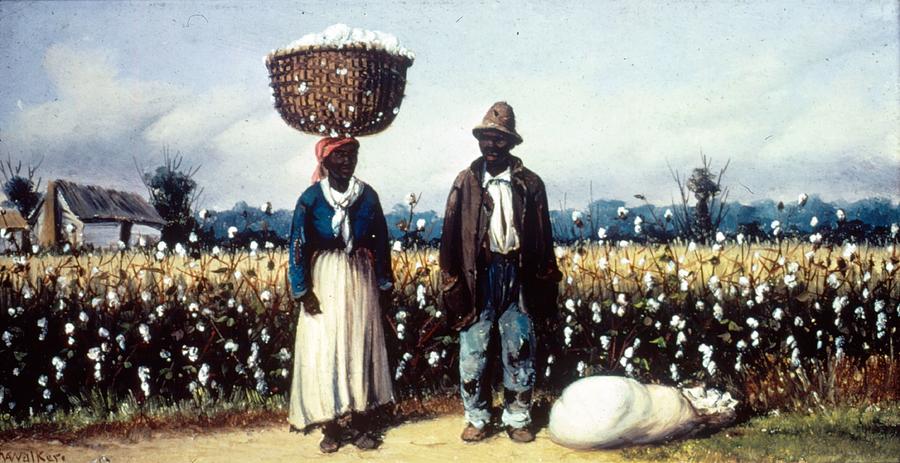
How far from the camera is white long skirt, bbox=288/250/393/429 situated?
4.91 meters

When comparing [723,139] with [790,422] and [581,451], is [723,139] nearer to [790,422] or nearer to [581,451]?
[790,422]

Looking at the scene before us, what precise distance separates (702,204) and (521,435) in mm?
2655

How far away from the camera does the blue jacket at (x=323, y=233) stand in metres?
4.86

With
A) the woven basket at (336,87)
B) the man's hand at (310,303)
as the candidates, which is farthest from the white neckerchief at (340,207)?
the woven basket at (336,87)

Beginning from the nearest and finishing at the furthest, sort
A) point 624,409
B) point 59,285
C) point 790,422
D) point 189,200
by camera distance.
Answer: point 624,409
point 790,422
point 59,285
point 189,200

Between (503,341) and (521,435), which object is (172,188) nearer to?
(503,341)

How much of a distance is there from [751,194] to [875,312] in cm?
130

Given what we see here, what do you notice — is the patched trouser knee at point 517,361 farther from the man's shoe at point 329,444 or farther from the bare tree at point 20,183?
the bare tree at point 20,183

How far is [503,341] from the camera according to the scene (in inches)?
199

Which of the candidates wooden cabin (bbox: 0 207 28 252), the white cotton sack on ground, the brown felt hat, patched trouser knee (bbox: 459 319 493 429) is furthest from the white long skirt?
wooden cabin (bbox: 0 207 28 252)

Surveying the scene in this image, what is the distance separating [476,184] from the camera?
4.98m

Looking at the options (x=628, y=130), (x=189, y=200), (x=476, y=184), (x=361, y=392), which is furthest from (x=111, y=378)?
(x=628, y=130)

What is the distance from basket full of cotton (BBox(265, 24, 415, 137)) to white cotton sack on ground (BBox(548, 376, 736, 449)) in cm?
249

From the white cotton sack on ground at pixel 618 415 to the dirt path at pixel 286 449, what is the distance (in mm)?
117
